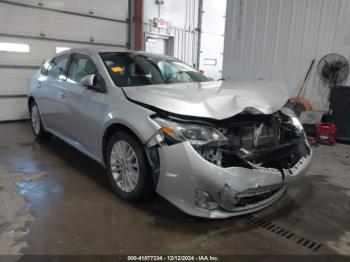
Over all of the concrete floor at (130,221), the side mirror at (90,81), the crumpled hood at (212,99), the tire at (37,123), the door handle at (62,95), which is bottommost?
the concrete floor at (130,221)

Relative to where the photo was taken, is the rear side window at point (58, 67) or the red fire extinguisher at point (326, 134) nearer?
the rear side window at point (58, 67)

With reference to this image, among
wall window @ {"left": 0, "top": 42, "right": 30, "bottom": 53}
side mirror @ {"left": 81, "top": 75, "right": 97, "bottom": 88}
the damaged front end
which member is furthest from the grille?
wall window @ {"left": 0, "top": 42, "right": 30, "bottom": 53}

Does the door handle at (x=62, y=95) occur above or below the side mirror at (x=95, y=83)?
below

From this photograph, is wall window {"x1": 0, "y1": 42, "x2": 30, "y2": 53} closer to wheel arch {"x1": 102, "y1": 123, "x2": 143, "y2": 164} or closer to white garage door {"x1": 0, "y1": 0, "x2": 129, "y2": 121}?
white garage door {"x1": 0, "y1": 0, "x2": 129, "y2": 121}

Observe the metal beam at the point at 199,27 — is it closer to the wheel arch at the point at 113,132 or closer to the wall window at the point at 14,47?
the wall window at the point at 14,47

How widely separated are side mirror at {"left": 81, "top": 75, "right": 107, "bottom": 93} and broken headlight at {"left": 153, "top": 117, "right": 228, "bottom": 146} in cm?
91

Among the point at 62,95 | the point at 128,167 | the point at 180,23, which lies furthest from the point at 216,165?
the point at 180,23

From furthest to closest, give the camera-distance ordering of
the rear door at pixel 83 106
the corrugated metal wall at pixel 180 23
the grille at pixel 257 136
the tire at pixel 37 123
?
the corrugated metal wall at pixel 180 23 < the tire at pixel 37 123 < the rear door at pixel 83 106 < the grille at pixel 257 136

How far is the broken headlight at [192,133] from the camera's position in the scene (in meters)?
1.94

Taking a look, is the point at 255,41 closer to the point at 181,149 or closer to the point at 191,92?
the point at 191,92

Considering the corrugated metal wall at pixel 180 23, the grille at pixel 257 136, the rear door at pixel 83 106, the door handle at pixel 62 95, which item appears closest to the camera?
the grille at pixel 257 136

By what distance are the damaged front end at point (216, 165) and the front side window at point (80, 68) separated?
1210 mm

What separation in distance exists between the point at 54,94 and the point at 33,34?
11.2ft

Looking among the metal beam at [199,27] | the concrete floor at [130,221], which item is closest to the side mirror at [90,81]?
the concrete floor at [130,221]
